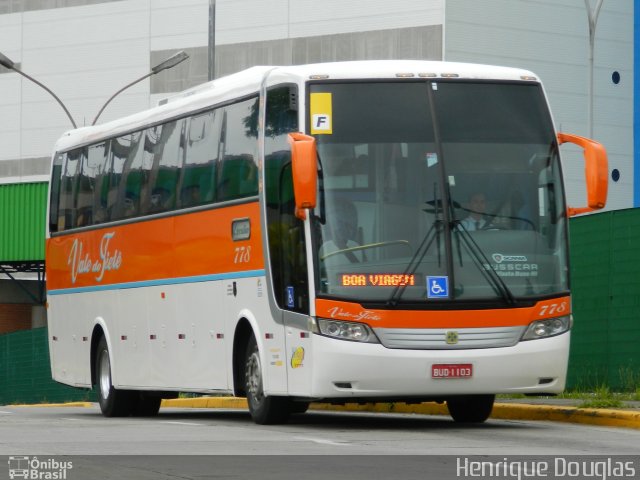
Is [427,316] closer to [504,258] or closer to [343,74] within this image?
[504,258]

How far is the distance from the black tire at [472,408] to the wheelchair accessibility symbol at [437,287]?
7.10 feet

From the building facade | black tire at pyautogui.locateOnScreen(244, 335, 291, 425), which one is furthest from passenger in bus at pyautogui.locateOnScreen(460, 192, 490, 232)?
the building facade

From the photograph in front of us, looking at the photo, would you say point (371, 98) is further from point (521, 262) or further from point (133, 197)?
point (133, 197)

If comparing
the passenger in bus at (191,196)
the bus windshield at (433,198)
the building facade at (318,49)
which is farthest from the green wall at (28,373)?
the bus windshield at (433,198)

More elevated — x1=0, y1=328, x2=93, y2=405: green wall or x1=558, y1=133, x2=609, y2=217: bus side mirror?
x1=558, y1=133, x2=609, y2=217: bus side mirror

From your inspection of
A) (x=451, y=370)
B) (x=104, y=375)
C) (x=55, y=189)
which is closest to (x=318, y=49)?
(x=55, y=189)

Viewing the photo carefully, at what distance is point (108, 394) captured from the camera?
900 inches

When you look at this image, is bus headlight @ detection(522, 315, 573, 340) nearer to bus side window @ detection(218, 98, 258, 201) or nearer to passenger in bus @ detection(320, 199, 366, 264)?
passenger in bus @ detection(320, 199, 366, 264)

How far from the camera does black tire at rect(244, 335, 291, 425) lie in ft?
57.2

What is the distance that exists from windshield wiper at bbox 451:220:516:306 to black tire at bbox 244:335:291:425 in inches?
104

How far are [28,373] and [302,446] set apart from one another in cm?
2905

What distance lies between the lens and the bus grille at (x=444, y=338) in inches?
627

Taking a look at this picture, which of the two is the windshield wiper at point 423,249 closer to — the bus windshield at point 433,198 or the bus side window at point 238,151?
the bus windshield at point 433,198

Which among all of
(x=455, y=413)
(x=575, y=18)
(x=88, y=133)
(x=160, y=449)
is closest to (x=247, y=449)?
(x=160, y=449)
